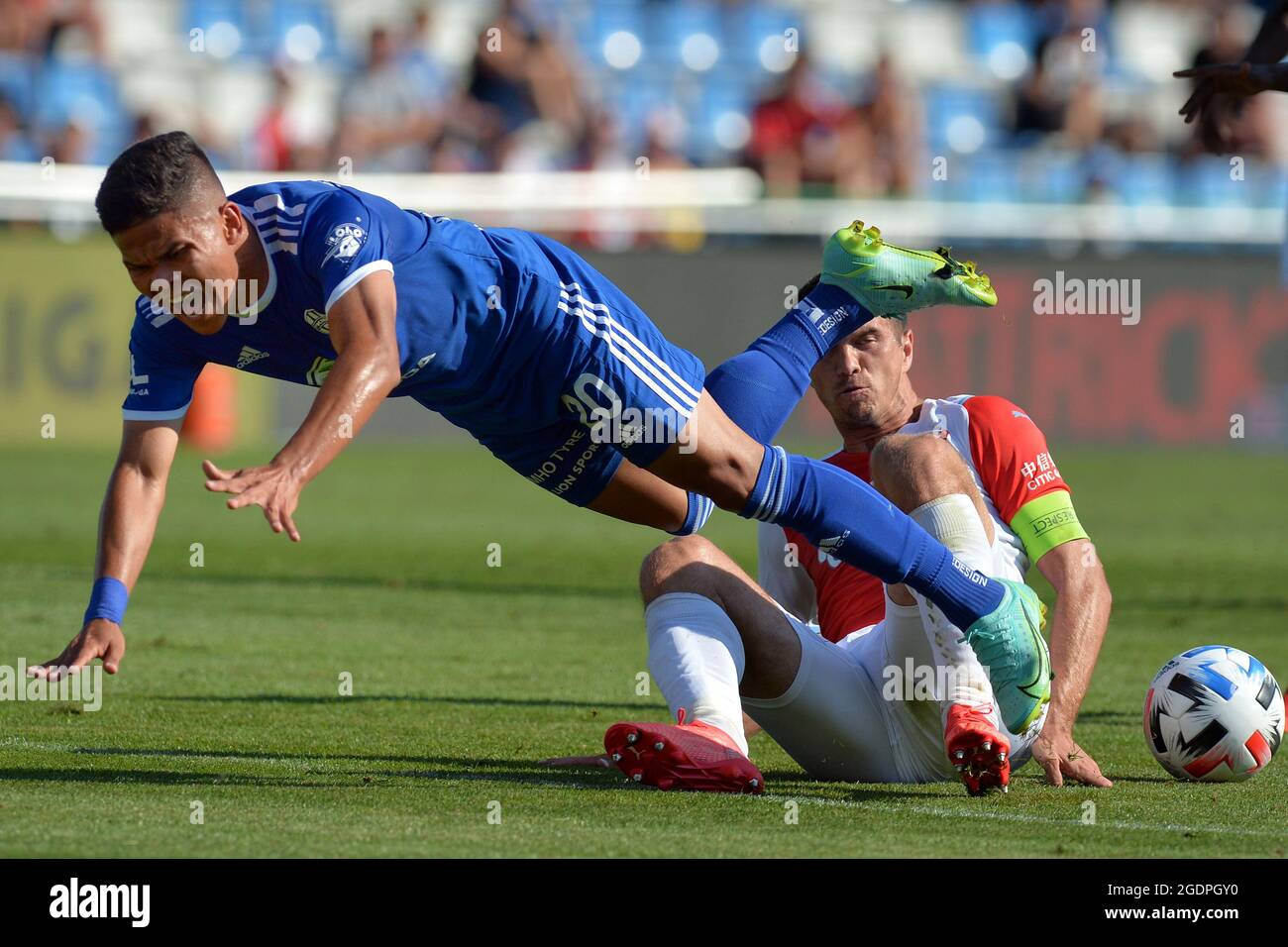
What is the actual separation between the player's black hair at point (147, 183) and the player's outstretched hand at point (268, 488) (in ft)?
3.04

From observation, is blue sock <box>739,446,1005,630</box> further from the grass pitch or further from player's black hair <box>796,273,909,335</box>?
player's black hair <box>796,273,909,335</box>

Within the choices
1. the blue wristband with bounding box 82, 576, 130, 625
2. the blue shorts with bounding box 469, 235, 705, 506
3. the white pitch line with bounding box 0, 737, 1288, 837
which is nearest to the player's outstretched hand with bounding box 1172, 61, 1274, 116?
the blue shorts with bounding box 469, 235, 705, 506

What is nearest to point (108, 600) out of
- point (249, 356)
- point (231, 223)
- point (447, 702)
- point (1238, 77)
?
point (249, 356)

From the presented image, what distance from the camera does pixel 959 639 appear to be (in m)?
5.77

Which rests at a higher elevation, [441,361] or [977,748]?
[441,361]

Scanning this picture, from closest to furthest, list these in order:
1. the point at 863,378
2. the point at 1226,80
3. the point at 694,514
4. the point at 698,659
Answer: the point at 698,659
the point at 694,514
the point at 863,378
the point at 1226,80

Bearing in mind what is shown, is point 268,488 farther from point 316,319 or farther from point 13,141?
point 13,141

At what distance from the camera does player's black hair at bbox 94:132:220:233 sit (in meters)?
5.24

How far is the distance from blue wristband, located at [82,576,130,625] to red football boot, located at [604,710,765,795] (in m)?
1.44

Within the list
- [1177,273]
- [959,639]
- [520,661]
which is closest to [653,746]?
[959,639]

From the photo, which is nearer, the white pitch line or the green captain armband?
the white pitch line

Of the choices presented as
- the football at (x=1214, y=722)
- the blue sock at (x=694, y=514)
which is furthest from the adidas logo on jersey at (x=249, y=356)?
the football at (x=1214, y=722)

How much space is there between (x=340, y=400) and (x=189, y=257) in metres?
0.70

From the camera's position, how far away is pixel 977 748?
553 cm
